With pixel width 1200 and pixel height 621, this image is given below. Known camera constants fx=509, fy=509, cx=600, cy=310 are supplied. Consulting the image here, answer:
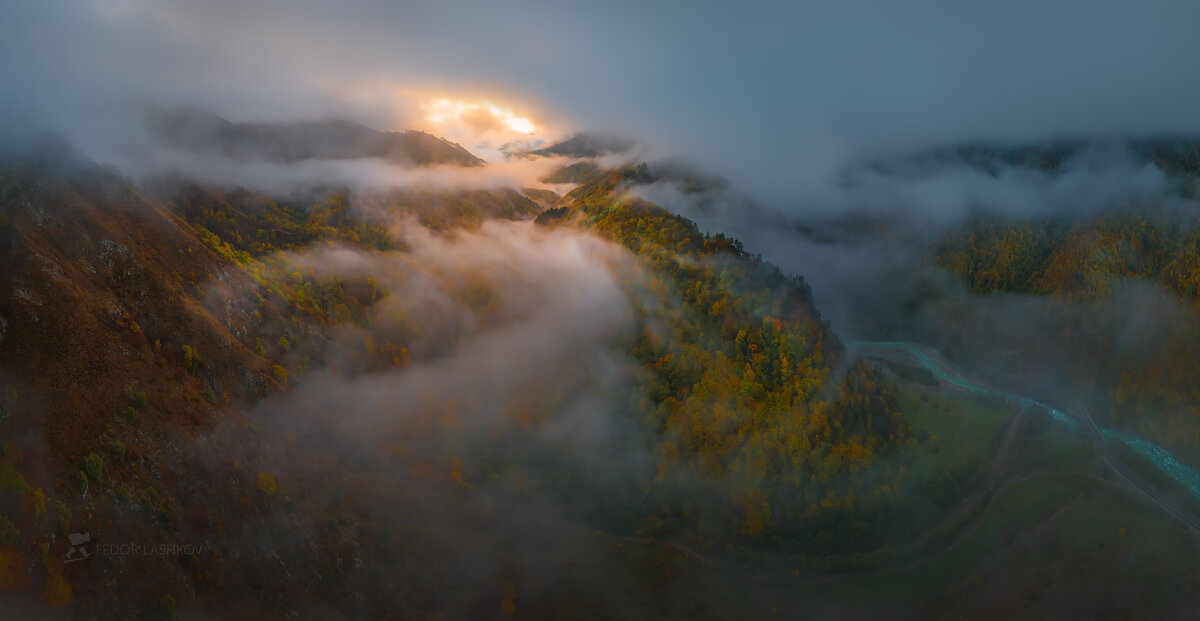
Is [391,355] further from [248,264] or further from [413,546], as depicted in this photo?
[413,546]

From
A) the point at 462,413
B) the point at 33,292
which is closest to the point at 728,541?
the point at 462,413
